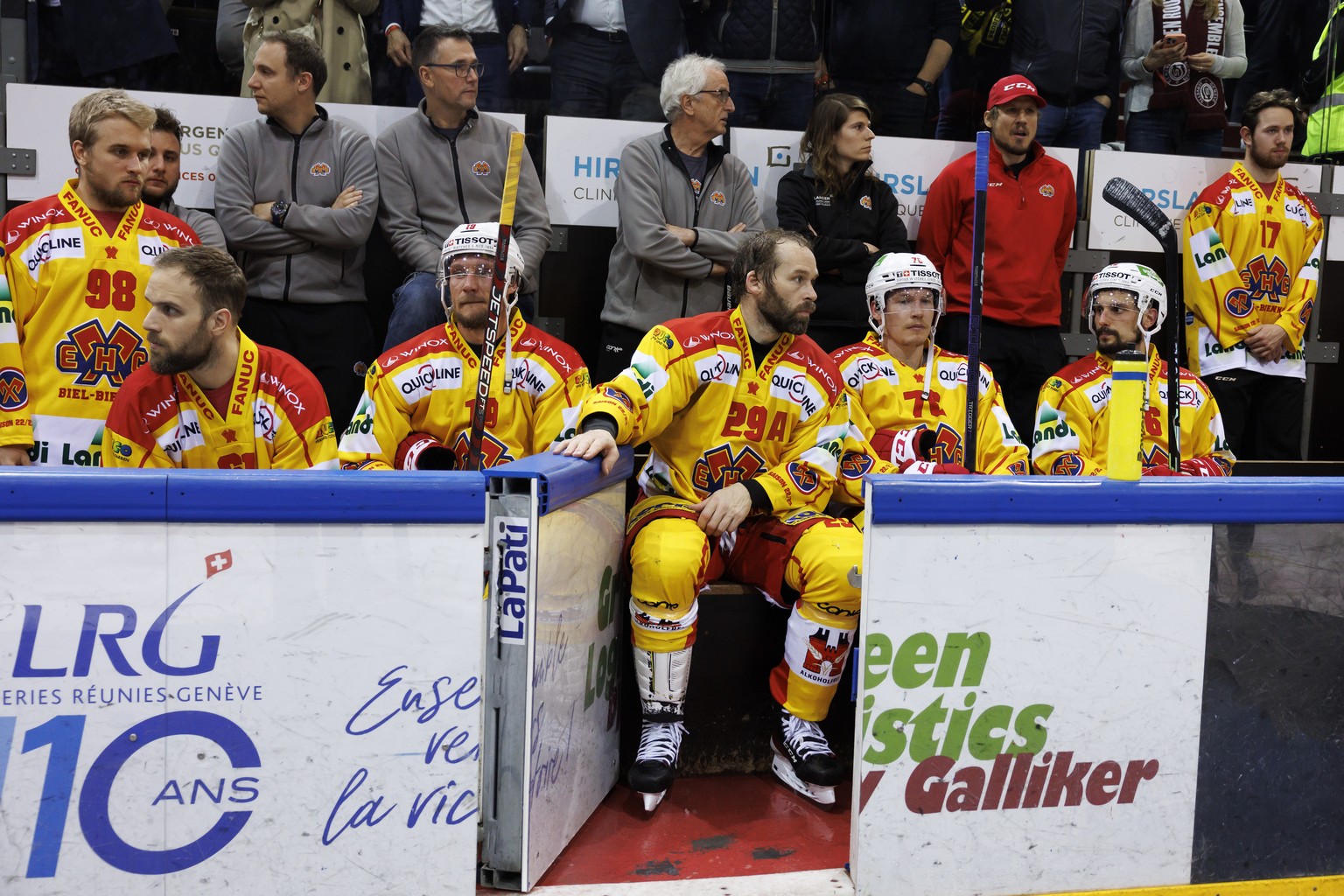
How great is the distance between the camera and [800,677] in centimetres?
353

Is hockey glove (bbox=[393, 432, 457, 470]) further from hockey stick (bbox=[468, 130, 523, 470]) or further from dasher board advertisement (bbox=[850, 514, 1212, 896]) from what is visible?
dasher board advertisement (bbox=[850, 514, 1212, 896])

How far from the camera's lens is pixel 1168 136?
6.00 meters

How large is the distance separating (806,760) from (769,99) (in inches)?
126

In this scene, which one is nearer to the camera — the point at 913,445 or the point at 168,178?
the point at 913,445

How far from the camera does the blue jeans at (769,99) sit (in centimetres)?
540

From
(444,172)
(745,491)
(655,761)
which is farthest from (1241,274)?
(655,761)

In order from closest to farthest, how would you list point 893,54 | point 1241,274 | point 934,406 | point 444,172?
point 934,406 < point 444,172 < point 893,54 < point 1241,274

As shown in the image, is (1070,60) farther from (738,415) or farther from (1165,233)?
(738,415)

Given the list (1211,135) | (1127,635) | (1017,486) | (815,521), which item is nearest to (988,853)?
(1127,635)

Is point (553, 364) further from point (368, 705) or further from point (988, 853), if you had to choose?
point (988, 853)

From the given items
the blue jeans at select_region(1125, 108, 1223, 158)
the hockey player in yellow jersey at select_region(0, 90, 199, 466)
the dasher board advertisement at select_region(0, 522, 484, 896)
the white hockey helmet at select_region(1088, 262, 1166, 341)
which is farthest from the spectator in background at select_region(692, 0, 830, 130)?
the dasher board advertisement at select_region(0, 522, 484, 896)

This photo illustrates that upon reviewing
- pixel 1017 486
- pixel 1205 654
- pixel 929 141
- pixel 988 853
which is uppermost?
pixel 929 141

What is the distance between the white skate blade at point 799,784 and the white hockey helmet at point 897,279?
5.86 ft

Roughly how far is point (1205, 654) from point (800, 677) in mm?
1195
